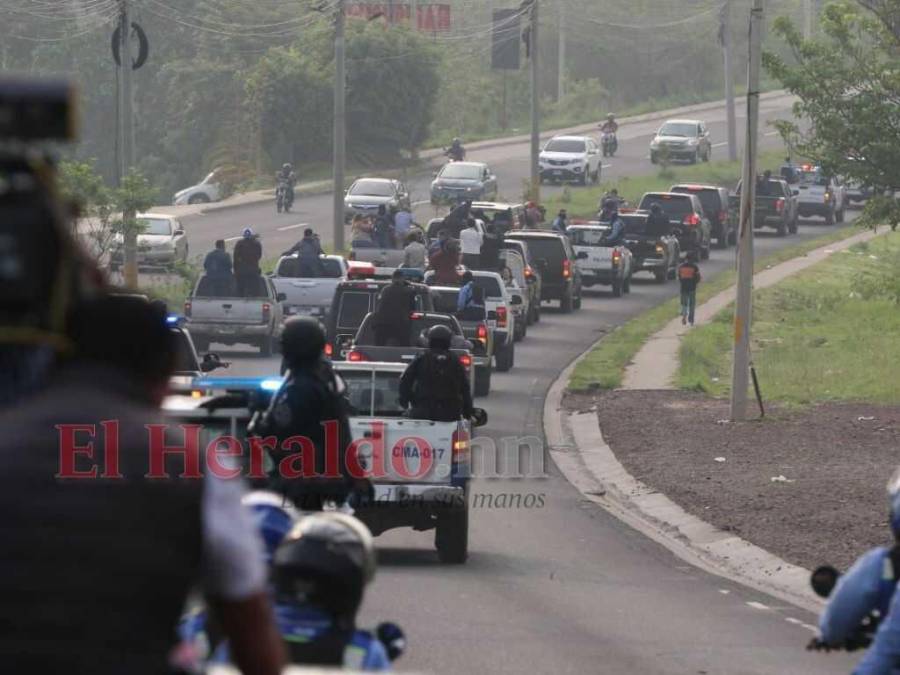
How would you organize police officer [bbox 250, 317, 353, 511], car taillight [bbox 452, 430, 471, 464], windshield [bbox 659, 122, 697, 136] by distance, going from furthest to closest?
windshield [bbox 659, 122, 697, 136] → car taillight [bbox 452, 430, 471, 464] → police officer [bbox 250, 317, 353, 511]

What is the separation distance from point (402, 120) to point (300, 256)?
43.1m

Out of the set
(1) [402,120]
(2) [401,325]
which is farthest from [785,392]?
(1) [402,120]

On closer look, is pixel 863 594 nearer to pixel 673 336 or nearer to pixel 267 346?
pixel 267 346

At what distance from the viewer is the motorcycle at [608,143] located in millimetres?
78875

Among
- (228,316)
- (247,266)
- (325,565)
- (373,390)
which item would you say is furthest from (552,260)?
(325,565)

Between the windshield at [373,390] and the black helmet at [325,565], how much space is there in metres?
10.5

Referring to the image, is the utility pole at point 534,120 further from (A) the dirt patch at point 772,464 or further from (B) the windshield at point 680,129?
(A) the dirt patch at point 772,464

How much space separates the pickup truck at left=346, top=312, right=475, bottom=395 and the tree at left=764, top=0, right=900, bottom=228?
568 cm

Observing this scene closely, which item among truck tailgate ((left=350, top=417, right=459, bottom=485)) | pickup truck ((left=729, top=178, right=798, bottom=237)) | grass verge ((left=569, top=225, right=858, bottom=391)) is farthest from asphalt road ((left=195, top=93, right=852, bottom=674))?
pickup truck ((left=729, top=178, right=798, bottom=237))

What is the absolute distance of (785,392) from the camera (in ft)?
90.4

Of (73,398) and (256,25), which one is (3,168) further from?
(256,25)

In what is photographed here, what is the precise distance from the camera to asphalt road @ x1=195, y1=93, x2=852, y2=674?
35.9 feet

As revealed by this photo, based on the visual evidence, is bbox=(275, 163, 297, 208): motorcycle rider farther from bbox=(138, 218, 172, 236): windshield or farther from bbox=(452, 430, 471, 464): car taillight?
bbox=(452, 430, 471, 464): car taillight

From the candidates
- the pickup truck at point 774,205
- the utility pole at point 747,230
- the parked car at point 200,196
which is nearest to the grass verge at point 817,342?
the utility pole at point 747,230
